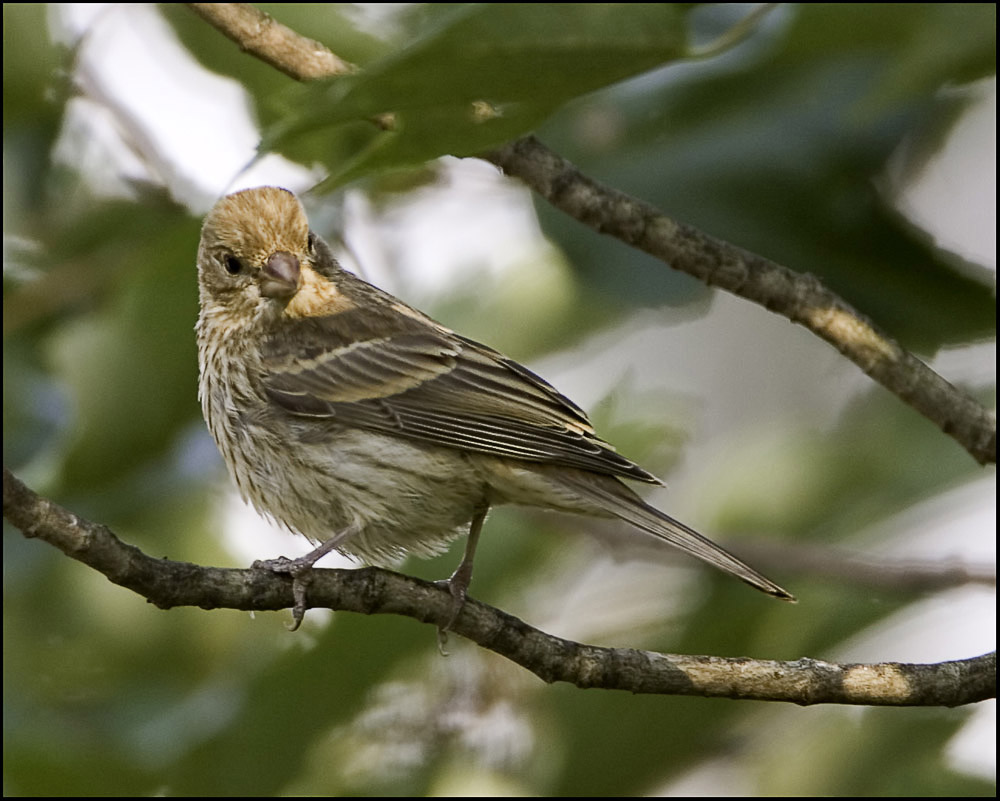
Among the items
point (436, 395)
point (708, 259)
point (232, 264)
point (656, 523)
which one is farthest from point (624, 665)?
point (232, 264)

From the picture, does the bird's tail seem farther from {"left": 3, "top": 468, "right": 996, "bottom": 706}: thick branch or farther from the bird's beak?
the bird's beak

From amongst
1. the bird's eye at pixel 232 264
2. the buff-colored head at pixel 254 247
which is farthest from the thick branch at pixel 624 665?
the bird's eye at pixel 232 264

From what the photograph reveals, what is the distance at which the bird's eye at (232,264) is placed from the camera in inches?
179

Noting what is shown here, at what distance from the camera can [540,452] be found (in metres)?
3.85

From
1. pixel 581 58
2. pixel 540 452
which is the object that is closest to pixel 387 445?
pixel 540 452

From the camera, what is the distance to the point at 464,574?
143 inches

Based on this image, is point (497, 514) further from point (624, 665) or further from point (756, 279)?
point (624, 665)

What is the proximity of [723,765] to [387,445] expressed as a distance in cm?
148

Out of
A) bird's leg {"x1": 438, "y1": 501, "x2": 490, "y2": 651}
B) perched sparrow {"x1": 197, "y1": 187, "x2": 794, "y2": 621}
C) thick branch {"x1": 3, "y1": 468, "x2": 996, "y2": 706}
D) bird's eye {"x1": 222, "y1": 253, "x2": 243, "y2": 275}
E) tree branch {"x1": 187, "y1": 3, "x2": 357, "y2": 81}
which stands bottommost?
thick branch {"x1": 3, "y1": 468, "x2": 996, "y2": 706}

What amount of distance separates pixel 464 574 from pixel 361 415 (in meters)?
0.80

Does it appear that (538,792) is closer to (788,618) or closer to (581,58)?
A: (788,618)

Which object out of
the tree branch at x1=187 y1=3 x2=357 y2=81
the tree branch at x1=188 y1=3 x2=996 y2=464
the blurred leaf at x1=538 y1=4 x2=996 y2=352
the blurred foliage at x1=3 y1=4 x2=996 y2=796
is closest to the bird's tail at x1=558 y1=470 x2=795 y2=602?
the blurred foliage at x1=3 y1=4 x2=996 y2=796

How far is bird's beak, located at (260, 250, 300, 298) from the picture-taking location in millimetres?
4371

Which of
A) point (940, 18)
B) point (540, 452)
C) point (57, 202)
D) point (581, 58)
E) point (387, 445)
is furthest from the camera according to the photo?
point (57, 202)
